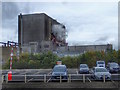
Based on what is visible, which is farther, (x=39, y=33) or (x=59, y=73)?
(x=39, y=33)

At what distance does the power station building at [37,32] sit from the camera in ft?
196

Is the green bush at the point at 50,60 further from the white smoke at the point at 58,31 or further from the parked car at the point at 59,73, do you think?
the parked car at the point at 59,73

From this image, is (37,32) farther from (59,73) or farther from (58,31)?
(59,73)

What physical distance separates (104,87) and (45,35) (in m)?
49.5

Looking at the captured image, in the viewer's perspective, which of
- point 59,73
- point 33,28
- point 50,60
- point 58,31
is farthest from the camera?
point 58,31

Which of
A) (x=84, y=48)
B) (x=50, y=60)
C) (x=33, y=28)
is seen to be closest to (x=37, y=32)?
(x=33, y=28)

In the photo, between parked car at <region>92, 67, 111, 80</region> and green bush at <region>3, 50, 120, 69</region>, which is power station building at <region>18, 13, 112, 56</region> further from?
parked car at <region>92, 67, 111, 80</region>

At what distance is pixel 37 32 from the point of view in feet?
202

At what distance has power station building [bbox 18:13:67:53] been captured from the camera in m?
59.8

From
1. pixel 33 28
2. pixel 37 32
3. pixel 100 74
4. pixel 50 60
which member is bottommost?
pixel 50 60

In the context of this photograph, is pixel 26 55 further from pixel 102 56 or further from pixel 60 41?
pixel 60 41

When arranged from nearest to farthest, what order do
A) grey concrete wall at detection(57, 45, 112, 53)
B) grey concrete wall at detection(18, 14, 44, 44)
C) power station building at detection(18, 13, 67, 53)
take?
1. power station building at detection(18, 13, 67, 53)
2. grey concrete wall at detection(18, 14, 44, 44)
3. grey concrete wall at detection(57, 45, 112, 53)

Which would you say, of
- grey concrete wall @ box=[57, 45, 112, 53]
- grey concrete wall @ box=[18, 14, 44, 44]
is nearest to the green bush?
grey concrete wall @ box=[18, 14, 44, 44]

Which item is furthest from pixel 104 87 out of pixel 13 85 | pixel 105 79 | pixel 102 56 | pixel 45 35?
pixel 45 35
